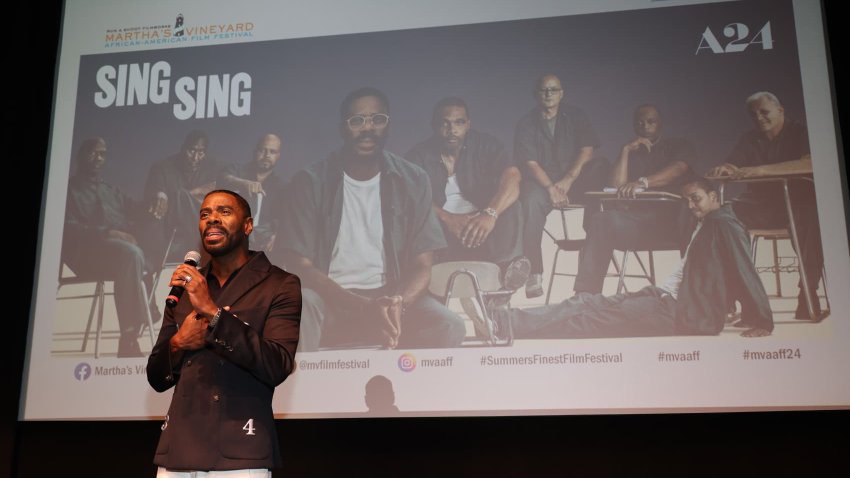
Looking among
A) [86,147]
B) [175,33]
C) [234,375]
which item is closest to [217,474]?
[234,375]

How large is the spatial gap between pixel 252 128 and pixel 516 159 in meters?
1.36

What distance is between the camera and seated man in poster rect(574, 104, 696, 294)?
11.3 ft

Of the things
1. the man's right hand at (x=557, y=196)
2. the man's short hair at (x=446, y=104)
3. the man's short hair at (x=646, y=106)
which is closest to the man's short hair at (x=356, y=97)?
the man's short hair at (x=446, y=104)

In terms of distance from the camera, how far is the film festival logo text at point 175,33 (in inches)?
157

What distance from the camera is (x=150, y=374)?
2.07 meters

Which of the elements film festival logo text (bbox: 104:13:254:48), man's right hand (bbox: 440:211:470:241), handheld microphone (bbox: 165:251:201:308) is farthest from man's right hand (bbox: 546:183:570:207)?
handheld microphone (bbox: 165:251:201:308)

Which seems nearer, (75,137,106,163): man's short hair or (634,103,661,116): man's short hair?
(634,103,661,116): man's short hair

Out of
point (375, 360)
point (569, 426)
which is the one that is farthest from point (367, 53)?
point (569, 426)

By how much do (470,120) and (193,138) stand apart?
1.44m

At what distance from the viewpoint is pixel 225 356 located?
190cm

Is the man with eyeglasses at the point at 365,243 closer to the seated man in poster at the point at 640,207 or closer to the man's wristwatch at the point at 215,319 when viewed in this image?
the seated man in poster at the point at 640,207

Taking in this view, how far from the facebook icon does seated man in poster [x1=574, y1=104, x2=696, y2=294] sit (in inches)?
94.4

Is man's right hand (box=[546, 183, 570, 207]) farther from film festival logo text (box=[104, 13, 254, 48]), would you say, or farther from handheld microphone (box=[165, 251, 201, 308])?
handheld microphone (box=[165, 251, 201, 308])

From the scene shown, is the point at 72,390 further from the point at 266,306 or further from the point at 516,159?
the point at 516,159
